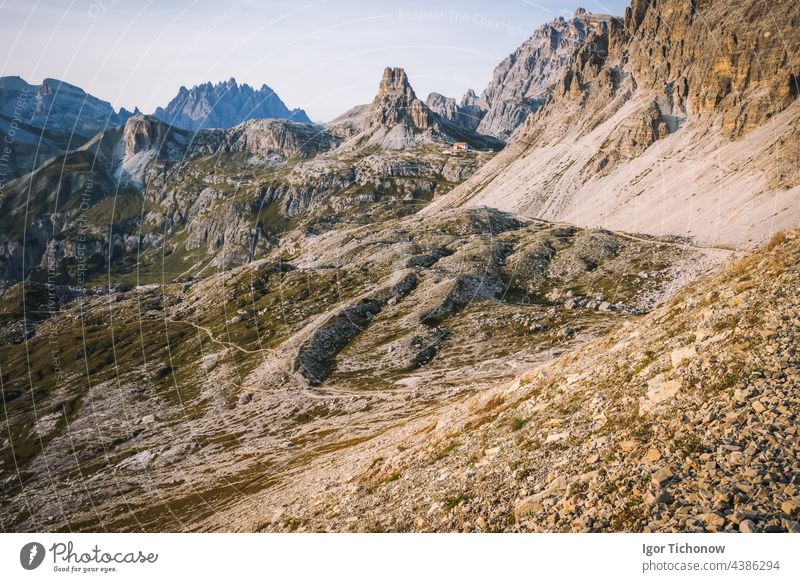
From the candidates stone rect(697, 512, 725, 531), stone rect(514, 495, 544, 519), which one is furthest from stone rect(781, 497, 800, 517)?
stone rect(514, 495, 544, 519)

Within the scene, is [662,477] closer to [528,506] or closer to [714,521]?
[714,521]

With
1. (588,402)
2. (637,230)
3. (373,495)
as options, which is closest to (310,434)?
(373,495)

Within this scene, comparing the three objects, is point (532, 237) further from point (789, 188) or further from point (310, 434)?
point (310, 434)

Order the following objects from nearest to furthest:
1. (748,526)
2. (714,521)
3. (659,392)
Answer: (748,526)
(714,521)
(659,392)

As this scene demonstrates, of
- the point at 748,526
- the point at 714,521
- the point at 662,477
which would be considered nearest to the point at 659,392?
the point at 662,477

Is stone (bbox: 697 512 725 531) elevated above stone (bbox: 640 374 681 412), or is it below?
below

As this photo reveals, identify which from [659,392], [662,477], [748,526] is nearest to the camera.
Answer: [748,526]
